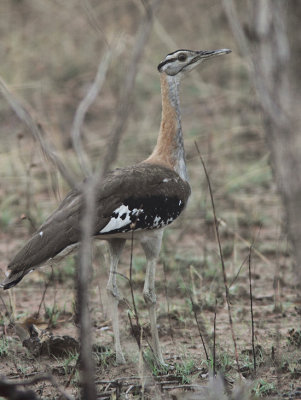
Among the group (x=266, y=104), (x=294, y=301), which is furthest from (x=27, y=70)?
(x=266, y=104)

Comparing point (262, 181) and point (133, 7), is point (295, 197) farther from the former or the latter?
point (133, 7)

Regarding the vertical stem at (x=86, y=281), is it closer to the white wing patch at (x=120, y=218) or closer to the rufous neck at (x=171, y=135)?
the white wing patch at (x=120, y=218)

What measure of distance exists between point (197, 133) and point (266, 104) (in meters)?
5.68

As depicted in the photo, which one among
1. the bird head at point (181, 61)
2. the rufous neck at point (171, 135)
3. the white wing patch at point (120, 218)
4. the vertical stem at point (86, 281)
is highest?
the bird head at point (181, 61)

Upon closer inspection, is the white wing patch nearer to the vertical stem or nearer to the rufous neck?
the rufous neck

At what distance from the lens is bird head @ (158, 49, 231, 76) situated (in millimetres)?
3973

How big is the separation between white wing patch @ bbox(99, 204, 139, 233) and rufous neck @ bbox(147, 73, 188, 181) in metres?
0.50

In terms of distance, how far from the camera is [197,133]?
770 centimetres

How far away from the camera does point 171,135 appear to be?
3922 millimetres

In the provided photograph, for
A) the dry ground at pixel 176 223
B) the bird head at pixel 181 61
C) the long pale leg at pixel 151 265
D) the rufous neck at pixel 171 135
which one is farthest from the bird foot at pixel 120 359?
the bird head at pixel 181 61

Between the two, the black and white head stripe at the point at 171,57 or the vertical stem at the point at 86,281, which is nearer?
the vertical stem at the point at 86,281

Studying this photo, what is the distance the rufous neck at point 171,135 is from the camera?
3.87 metres

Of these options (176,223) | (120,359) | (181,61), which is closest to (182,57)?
(181,61)

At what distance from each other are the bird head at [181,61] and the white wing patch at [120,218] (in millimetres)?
956
